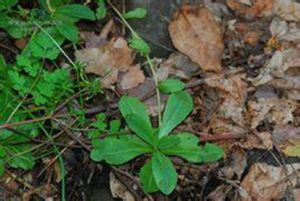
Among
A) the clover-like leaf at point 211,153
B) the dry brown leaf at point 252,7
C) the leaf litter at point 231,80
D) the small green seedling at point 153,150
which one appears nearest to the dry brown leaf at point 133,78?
the leaf litter at point 231,80

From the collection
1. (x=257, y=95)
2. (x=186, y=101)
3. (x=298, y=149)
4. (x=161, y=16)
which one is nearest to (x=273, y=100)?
(x=257, y=95)

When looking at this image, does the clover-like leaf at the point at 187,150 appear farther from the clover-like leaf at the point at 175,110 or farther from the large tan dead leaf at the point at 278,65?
the large tan dead leaf at the point at 278,65

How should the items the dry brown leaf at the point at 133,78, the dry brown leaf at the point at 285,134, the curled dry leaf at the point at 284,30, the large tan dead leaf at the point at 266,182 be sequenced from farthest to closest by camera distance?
the curled dry leaf at the point at 284,30
the dry brown leaf at the point at 133,78
the dry brown leaf at the point at 285,134
the large tan dead leaf at the point at 266,182

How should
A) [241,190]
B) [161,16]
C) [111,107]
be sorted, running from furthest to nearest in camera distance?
[161,16] → [111,107] → [241,190]

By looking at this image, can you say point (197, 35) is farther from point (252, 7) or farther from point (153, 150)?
point (153, 150)

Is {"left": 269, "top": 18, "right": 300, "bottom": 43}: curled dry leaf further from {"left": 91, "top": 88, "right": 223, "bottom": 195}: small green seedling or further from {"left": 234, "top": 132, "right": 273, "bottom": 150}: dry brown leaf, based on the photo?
{"left": 91, "top": 88, "right": 223, "bottom": 195}: small green seedling

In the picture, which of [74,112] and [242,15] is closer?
[74,112]

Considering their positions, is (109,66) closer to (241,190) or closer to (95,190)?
(95,190)
